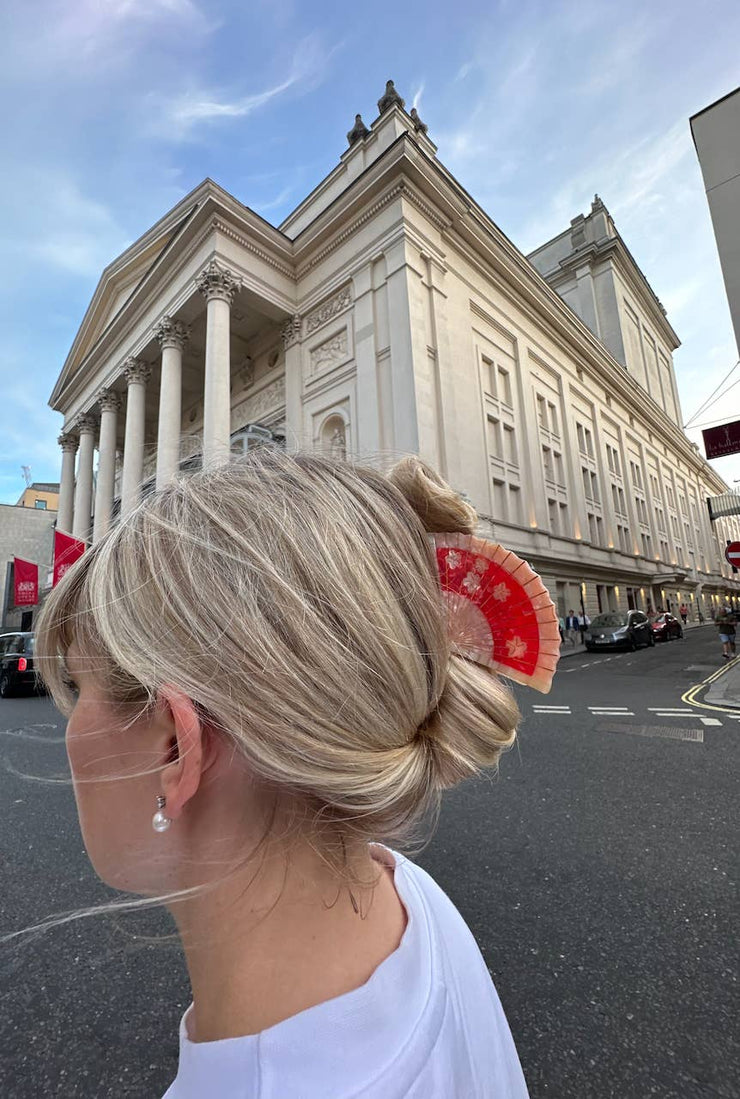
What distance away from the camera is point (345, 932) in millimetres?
584

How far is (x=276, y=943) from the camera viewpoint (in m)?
0.56

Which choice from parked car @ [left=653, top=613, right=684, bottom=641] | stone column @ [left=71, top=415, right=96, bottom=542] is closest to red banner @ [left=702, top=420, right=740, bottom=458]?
parked car @ [left=653, top=613, right=684, bottom=641]

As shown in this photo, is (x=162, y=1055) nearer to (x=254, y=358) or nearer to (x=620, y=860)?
(x=620, y=860)

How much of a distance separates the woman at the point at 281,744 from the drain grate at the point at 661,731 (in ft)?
18.0

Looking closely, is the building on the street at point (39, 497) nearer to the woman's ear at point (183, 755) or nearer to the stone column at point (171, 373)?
the stone column at point (171, 373)

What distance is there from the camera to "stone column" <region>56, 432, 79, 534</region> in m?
28.0

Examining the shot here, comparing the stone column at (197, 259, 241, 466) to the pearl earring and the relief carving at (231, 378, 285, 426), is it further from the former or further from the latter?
the pearl earring

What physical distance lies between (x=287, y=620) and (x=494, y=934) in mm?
2014

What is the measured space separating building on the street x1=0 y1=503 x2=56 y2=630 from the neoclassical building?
700 centimetres

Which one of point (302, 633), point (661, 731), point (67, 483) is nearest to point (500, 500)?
point (661, 731)

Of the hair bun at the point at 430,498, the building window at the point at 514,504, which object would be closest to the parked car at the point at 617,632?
the building window at the point at 514,504

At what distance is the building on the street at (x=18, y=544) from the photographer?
101 feet

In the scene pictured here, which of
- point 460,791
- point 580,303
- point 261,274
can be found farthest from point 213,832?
point 580,303

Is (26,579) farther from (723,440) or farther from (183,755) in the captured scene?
(723,440)
